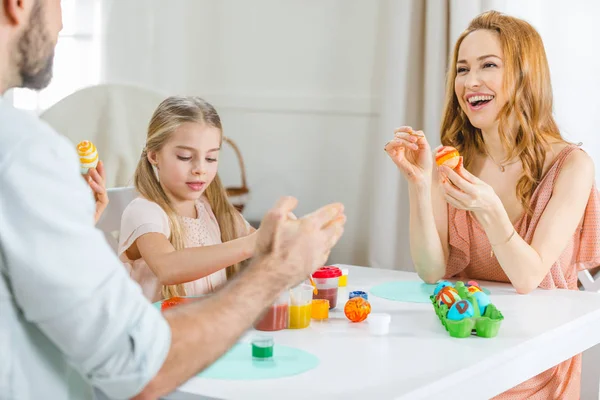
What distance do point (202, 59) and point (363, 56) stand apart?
917mm

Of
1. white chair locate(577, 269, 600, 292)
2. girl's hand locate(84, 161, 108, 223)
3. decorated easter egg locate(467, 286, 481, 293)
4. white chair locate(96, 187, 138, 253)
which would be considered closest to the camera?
decorated easter egg locate(467, 286, 481, 293)

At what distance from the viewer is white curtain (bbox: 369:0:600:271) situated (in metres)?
2.97

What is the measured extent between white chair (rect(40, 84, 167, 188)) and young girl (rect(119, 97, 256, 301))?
1335mm

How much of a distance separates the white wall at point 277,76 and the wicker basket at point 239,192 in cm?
7

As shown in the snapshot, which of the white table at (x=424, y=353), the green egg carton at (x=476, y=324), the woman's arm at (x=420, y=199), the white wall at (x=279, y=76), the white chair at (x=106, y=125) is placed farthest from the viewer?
the white wall at (x=279, y=76)

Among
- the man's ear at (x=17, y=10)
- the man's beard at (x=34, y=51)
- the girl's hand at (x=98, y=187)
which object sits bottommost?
the girl's hand at (x=98, y=187)

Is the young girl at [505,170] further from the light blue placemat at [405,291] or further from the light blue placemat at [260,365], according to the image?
the light blue placemat at [260,365]

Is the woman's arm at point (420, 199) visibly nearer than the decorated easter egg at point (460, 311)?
No

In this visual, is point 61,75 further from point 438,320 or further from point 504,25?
point 438,320

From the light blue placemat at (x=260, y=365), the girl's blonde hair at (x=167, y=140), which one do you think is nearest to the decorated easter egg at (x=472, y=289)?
the light blue placemat at (x=260, y=365)

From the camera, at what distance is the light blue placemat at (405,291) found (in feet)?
6.23

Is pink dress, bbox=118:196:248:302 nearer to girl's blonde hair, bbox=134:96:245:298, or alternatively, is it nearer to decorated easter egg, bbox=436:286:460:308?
girl's blonde hair, bbox=134:96:245:298

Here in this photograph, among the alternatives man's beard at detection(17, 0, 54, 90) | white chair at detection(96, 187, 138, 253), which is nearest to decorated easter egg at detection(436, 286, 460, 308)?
man's beard at detection(17, 0, 54, 90)

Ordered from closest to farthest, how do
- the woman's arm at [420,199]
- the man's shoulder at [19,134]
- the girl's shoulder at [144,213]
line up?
the man's shoulder at [19,134], the girl's shoulder at [144,213], the woman's arm at [420,199]
